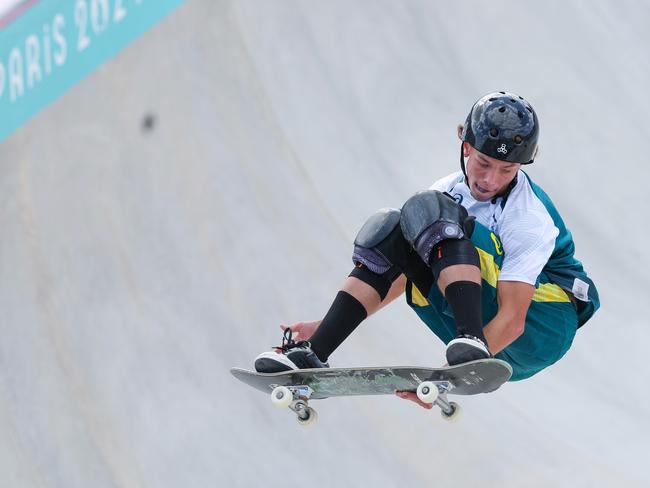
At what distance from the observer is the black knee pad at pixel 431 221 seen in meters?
4.59

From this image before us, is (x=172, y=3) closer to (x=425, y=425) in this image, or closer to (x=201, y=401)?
(x=201, y=401)

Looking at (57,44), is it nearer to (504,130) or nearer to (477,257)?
(504,130)

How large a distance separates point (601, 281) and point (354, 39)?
3.19 metres

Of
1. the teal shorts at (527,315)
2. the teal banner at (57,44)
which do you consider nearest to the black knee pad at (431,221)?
the teal shorts at (527,315)

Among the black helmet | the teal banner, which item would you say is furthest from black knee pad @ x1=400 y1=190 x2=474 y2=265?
the teal banner

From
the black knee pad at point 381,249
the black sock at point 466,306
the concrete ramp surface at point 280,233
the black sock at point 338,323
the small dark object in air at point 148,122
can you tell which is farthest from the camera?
the small dark object in air at point 148,122

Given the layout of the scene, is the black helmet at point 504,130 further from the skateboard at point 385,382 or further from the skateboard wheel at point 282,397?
the skateboard wheel at point 282,397

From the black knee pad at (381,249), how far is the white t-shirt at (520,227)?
16.9 inches

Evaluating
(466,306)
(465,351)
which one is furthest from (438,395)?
(466,306)

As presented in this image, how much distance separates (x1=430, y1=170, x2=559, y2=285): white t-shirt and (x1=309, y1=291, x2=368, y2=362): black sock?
67cm

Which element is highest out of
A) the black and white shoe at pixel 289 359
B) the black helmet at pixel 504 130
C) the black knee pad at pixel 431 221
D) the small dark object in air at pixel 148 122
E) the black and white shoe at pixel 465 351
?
the small dark object in air at pixel 148 122

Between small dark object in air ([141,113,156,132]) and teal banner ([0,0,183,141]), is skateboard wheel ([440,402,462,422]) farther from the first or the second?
teal banner ([0,0,183,141])

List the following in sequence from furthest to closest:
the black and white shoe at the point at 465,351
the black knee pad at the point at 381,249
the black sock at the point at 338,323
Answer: the black sock at the point at 338,323, the black knee pad at the point at 381,249, the black and white shoe at the point at 465,351

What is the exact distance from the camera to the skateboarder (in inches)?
182
